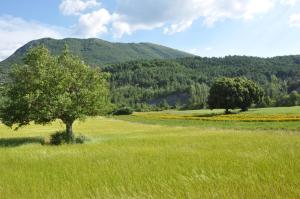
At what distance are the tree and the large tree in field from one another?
60.5 metres

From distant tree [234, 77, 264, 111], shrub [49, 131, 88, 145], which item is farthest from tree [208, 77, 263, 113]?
shrub [49, 131, 88, 145]

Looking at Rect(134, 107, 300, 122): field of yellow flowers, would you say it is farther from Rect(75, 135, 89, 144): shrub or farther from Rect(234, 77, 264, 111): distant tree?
Rect(75, 135, 89, 144): shrub

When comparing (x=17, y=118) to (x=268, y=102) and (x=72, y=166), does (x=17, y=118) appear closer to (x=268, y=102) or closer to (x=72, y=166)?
(x=72, y=166)

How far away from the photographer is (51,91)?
3447 centimetres

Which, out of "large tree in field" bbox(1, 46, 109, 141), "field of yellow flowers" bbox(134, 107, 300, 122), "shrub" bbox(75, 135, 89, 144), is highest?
"large tree in field" bbox(1, 46, 109, 141)

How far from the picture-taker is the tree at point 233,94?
9362 cm

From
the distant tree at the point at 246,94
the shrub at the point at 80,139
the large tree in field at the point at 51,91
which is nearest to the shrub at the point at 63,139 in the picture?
the shrub at the point at 80,139

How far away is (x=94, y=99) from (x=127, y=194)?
26.5m

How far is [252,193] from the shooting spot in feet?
27.6

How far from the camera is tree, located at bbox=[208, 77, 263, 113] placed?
93.6 metres

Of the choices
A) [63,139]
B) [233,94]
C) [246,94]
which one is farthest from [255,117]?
[63,139]

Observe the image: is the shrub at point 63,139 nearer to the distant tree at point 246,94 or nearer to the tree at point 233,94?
the tree at point 233,94

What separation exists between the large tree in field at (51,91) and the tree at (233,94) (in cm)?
6053

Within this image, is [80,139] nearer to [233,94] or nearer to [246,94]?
[233,94]
